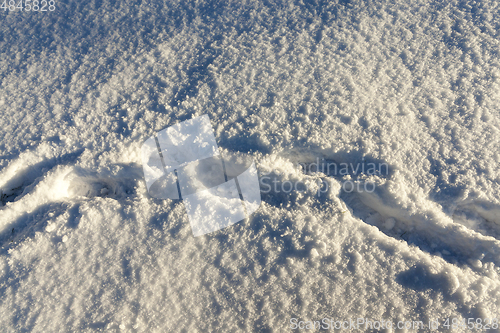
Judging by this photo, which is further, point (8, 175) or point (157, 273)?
point (8, 175)

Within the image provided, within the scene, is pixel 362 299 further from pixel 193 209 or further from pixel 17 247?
pixel 17 247

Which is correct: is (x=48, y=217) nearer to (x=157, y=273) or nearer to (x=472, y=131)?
(x=157, y=273)

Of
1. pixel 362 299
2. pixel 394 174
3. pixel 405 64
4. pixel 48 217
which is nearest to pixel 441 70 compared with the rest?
Result: pixel 405 64


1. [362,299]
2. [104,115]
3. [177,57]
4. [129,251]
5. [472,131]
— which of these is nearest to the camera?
[362,299]

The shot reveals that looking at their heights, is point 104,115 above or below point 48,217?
above

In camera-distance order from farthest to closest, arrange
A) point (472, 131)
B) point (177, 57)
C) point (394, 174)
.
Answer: point (177, 57)
point (472, 131)
point (394, 174)

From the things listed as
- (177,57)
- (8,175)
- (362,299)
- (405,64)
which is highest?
(177,57)
